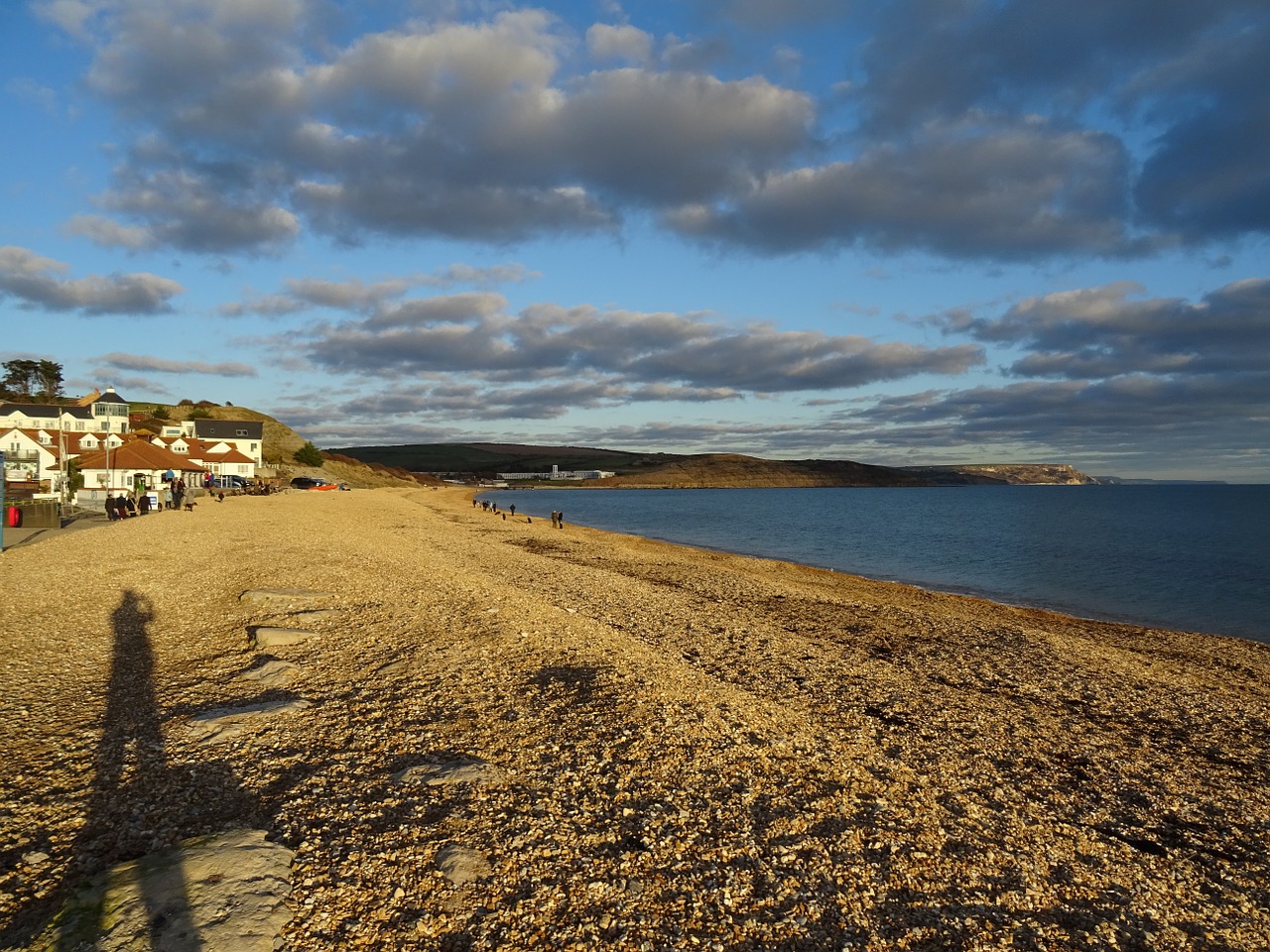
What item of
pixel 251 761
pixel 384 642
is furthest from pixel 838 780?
pixel 384 642

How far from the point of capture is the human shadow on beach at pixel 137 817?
4.23 m

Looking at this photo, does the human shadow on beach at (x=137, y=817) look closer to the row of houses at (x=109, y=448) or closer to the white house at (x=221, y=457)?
the row of houses at (x=109, y=448)

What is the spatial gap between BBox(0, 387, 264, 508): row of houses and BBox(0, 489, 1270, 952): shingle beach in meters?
39.1

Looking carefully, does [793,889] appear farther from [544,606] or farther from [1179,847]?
[544,606]

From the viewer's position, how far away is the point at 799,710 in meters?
9.52

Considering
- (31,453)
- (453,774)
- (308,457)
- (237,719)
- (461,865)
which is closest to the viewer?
(461,865)

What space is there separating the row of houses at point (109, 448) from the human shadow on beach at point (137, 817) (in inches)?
1626

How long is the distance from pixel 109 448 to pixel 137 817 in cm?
5228

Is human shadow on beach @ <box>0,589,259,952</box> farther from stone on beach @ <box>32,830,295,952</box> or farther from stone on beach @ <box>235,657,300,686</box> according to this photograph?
stone on beach @ <box>235,657,300,686</box>

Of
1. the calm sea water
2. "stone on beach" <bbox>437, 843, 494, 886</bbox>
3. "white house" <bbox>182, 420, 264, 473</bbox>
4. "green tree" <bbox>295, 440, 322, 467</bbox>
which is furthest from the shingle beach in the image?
"green tree" <bbox>295, 440, 322, 467</bbox>

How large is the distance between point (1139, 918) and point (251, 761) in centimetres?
780

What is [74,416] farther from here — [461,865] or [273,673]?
[461,865]

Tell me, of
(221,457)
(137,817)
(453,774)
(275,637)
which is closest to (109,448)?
(275,637)

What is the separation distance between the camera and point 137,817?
5.73m
